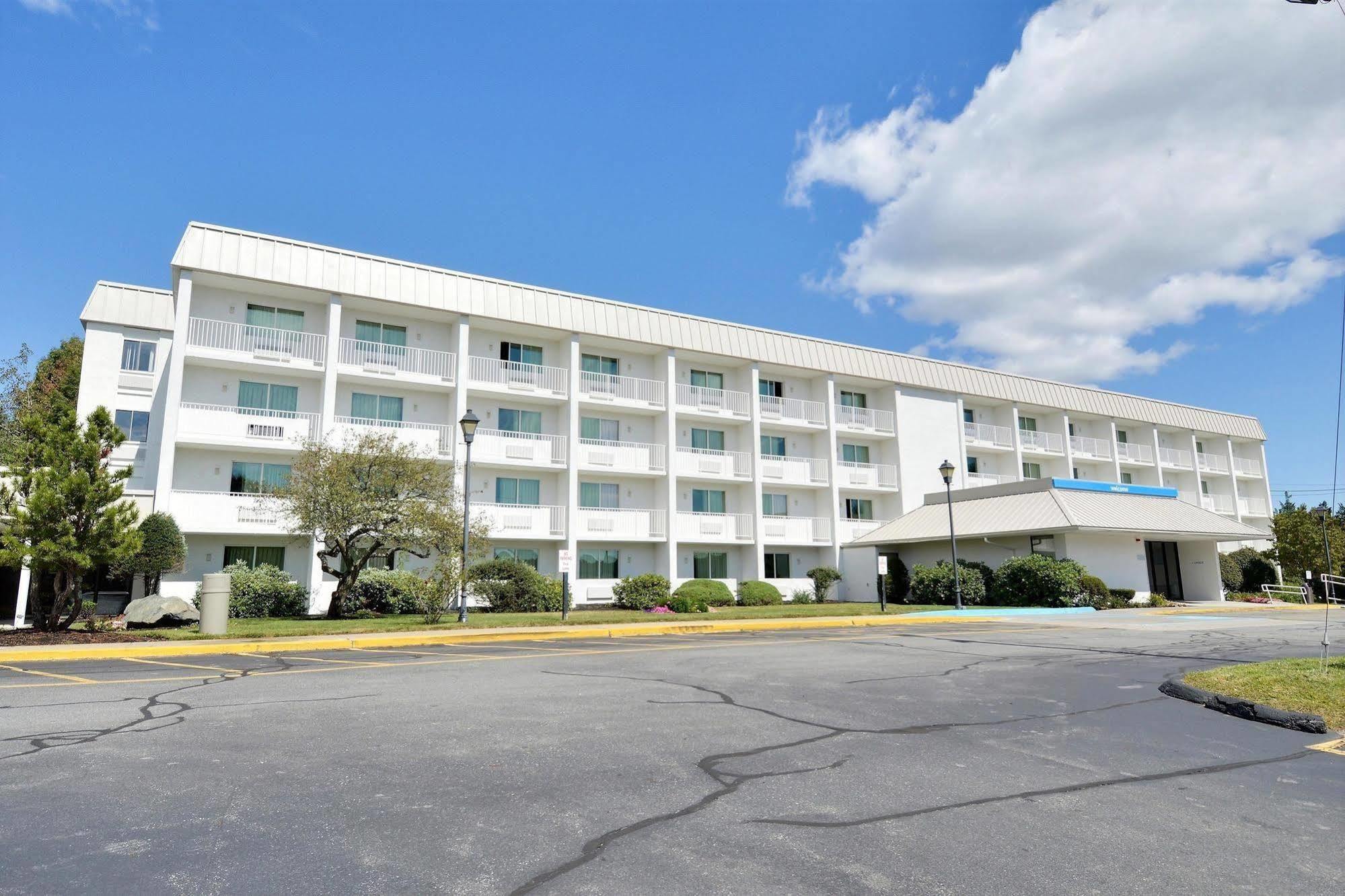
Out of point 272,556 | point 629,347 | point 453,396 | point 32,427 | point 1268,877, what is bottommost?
point 1268,877

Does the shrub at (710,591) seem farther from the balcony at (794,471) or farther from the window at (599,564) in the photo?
the balcony at (794,471)

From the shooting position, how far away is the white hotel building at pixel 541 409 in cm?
2784

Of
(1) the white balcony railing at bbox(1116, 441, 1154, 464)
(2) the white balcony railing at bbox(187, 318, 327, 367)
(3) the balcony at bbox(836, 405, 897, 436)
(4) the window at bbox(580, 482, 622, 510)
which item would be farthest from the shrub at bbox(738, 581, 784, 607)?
(1) the white balcony railing at bbox(1116, 441, 1154, 464)

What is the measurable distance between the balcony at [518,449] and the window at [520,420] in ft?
1.19

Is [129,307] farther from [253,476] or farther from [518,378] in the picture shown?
[518,378]

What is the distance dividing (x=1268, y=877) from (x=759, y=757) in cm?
325

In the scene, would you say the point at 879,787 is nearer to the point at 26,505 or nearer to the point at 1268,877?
the point at 1268,877

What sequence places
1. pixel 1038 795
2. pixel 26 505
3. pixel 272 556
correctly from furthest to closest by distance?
pixel 272 556 → pixel 26 505 → pixel 1038 795

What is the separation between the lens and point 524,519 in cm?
3206

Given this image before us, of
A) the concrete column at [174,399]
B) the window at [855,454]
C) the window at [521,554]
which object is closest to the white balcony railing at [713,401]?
the window at [855,454]

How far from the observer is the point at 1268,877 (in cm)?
401

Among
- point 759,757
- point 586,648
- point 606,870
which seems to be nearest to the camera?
point 606,870

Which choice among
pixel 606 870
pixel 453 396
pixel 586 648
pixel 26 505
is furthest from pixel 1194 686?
pixel 453 396

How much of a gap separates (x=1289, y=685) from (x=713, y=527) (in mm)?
27758
